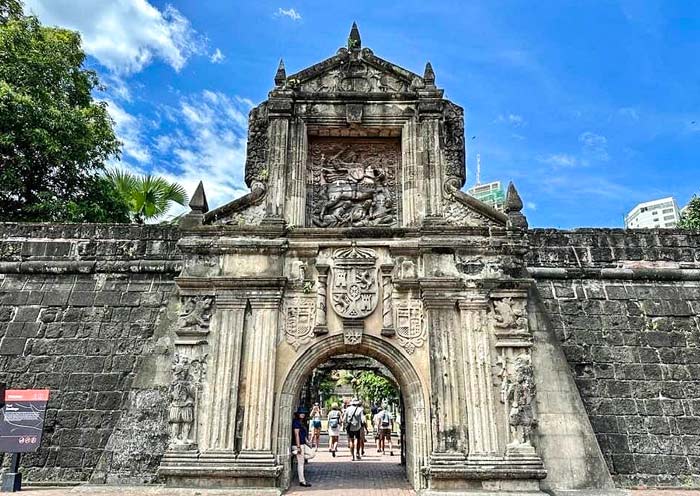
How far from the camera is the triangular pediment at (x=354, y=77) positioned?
35.4 ft

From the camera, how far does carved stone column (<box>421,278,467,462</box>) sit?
336 inches

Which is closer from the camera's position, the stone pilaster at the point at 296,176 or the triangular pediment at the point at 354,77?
the stone pilaster at the point at 296,176

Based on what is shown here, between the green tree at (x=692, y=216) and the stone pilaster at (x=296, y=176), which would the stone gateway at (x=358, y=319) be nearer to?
the stone pilaster at (x=296, y=176)

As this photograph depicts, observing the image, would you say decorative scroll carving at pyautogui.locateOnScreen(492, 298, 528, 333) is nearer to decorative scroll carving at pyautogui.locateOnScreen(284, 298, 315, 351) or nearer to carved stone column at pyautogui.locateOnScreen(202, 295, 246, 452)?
decorative scroll carving at pyautogui.locateOnScreen(284, 298, 315, 351)

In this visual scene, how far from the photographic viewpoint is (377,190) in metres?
10.6

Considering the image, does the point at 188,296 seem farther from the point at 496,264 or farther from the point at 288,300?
the point at 496,264

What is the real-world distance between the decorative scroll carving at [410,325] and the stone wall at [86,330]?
4.34 m

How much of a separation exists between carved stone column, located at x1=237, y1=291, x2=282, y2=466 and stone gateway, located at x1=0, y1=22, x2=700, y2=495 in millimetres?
27

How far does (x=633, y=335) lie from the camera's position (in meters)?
10.9

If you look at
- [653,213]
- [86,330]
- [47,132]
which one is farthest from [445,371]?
[653,213]

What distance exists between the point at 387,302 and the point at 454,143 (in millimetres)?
3655

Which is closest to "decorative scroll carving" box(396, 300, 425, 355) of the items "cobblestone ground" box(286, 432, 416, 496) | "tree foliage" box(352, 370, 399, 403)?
"cobblestone ground" box(286, 432, 416, 496)

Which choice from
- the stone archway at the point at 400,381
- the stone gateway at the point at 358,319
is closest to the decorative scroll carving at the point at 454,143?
the stone gateway at the point at 358,319

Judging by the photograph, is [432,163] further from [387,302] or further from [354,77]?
[387,302]
